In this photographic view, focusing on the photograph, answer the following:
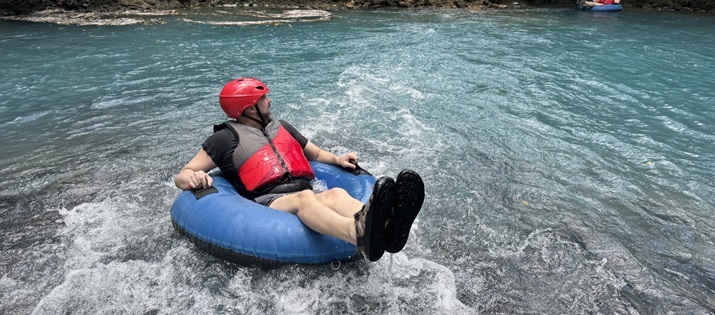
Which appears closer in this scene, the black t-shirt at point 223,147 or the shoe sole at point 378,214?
the shoe sole at point 378,214

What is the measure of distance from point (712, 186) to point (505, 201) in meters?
2.41

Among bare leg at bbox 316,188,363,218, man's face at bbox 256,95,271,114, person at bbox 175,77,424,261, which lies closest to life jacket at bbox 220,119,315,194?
person at bbox 175,77,424,261

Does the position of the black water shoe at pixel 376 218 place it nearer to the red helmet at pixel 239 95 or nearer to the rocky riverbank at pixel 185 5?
the red helmet at pixel 239 95

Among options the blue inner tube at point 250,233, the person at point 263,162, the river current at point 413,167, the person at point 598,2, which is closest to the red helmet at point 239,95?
the person at point 263,162

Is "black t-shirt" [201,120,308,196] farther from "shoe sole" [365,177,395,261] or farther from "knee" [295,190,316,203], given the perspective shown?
"shoe sole" [365,177,395,261]

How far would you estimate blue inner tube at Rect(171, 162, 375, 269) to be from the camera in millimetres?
3432

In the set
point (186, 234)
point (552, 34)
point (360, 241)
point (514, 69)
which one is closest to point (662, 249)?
point (360, 241)

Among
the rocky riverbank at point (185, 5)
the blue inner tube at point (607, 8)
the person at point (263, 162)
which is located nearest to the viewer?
the person at point (263, 162)

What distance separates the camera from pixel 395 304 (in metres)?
3.42

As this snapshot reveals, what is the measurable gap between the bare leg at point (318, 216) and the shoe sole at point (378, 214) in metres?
0.19

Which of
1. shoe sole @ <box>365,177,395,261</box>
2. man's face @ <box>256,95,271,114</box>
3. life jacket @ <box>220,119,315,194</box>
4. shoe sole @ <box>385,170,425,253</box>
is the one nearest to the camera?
shoe sole @ <box>365,177,395,261</box>

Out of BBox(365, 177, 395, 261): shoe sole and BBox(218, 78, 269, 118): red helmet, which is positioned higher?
BBox(218, 78, 269, 118): red helmet

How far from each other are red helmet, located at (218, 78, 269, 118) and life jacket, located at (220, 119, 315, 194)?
0.54ft

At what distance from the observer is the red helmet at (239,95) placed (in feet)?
13.0
